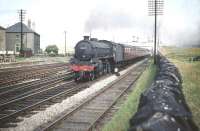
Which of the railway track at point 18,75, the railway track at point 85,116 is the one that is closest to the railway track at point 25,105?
the railway track at point 85,116

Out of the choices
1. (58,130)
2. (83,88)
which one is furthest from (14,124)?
(83,88)

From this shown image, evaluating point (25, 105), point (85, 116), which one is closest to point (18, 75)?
point (25, 105)

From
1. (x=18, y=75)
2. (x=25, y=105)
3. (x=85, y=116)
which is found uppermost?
(x=18, y=75)

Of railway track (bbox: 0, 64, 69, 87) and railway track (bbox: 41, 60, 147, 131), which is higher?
railway track (bbox: 0, 64, 69, 87)

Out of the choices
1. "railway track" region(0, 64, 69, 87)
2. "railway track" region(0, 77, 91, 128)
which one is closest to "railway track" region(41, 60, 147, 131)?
"railway track" region(0, 77, 91, 128)

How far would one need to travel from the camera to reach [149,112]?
6699 millimetres

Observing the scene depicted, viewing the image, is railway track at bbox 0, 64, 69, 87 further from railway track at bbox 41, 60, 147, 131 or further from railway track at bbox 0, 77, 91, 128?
railway track at bbox 41, 60, 147, 131

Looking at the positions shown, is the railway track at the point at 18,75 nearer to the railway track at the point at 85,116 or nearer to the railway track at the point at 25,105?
the railway track at the point at 25,105

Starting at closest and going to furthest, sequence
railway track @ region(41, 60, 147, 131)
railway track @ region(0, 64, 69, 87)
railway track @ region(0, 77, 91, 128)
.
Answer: railway track @ region(41, 60, 147, 131) < railway track @ region(0, 77, 91, 128) < railway track @ region(0, 64, 69, 87)

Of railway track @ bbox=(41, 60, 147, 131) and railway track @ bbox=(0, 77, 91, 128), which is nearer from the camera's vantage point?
railway track @ bbox=(41, 60, 147, 131)

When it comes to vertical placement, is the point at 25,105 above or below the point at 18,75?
below

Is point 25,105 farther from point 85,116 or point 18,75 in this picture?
point 18,75

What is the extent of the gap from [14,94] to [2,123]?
19.8 feet

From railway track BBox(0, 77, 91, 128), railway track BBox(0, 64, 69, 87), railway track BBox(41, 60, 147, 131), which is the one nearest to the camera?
railway track BBox(41, 60, 147, 131)
